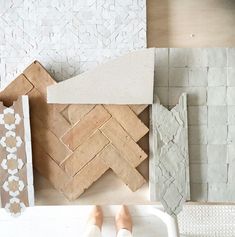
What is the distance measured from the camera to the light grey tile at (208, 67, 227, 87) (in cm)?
98

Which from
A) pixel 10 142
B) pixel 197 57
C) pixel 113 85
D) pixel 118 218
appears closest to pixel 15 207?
pixel 10 142

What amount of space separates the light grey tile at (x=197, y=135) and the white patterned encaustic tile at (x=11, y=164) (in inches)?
19.4

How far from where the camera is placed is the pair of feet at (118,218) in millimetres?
934

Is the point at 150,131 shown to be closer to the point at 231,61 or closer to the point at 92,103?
the point at 92,103

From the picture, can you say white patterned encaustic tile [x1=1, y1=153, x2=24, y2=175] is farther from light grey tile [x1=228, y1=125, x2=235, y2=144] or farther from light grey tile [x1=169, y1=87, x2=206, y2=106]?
light grey tile [x1=228, y1=125, x2=235, y2=144]

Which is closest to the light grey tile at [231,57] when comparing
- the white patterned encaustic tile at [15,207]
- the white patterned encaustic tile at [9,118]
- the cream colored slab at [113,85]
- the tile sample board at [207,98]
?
the tile sample board at [207,98]

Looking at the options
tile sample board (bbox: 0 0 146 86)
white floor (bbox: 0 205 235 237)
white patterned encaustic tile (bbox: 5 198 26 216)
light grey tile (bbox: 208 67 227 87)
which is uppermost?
tile sample board (bbox: 0 0 146 86)

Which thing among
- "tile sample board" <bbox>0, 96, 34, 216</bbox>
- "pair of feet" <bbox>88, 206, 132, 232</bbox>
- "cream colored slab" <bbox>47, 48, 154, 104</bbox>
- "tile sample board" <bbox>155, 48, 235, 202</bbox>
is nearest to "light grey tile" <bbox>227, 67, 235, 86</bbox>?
"tile sample board" <bbox>155, 48, 235, 202</bbox>

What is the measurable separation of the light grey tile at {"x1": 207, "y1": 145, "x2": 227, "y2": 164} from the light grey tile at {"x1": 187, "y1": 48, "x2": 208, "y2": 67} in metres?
0.23

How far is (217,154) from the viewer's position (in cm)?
98

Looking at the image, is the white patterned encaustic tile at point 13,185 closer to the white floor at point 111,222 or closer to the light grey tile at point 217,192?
the white floor at point 111,222

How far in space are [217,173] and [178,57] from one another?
346 millimetres

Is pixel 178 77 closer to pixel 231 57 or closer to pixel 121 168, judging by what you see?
pixel 231 57

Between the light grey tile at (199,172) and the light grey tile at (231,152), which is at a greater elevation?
the light grey tile at (231,152)
